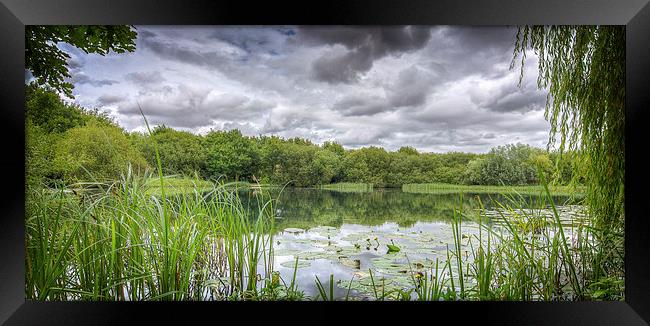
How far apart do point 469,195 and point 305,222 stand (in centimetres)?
134

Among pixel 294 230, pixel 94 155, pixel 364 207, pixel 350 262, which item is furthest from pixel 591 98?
pixel 94 155

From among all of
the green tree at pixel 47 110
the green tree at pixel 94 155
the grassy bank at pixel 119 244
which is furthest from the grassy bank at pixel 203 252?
the green tree at pixel 47 110

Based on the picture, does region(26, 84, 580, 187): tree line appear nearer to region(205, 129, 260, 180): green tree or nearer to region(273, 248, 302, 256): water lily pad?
region(205, 129, 260, 180): green tree

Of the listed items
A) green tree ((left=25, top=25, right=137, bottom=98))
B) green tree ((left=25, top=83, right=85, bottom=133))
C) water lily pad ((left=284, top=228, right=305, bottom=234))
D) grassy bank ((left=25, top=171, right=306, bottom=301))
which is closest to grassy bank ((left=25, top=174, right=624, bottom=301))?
grassy bank ((left=25, top=171, right=306, bottom=301))

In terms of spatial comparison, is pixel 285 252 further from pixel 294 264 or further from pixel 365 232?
pixel 365 232

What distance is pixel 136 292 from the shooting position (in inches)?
92.8

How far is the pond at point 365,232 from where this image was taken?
8.63ft

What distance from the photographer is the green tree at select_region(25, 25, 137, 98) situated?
2.56 m

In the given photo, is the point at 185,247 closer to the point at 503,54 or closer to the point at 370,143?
the point at 370,143

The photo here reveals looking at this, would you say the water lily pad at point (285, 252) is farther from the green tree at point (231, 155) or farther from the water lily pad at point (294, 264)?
the green tree at point (231, 155)

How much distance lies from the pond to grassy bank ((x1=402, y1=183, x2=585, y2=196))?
5 cm
